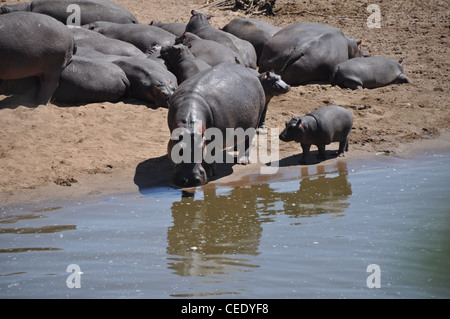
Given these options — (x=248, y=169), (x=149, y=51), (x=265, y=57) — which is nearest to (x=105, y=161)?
(x=248, y=169)

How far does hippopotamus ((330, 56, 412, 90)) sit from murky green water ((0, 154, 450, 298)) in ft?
10.9

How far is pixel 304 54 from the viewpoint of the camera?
1118 centimetres

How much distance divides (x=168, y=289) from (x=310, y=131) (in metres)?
3.84

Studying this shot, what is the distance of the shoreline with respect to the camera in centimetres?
714

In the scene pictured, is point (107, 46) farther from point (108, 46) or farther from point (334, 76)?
point (334, 76)

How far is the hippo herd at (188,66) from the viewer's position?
25.3 ft

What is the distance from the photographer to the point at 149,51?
11109mm

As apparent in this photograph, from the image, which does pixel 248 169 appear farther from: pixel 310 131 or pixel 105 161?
pixel 105 161

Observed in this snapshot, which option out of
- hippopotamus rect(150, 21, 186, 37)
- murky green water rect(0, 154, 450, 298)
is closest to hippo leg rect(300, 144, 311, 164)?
murky green water rect(0, 154, 450, 298)

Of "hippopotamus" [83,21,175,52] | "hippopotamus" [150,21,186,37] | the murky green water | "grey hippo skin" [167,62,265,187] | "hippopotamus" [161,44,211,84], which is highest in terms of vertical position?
"hippopotamus" [150,21,186,37]

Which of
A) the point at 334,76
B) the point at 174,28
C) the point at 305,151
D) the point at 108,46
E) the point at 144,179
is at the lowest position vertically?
the point at 144,179

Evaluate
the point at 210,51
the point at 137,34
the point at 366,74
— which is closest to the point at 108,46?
the point at 137,34

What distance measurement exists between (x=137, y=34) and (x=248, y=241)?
645 cm

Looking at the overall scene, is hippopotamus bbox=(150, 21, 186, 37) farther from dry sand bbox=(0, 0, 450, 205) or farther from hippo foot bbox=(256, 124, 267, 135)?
hippo foot bbox=(256, 124, 267, 135)
